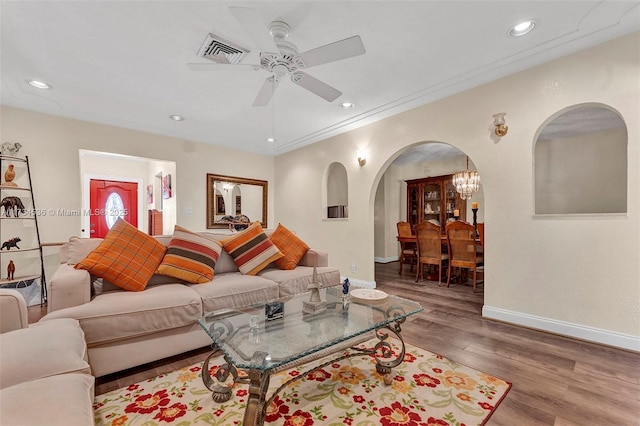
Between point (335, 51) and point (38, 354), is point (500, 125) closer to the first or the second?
point (335, 51)

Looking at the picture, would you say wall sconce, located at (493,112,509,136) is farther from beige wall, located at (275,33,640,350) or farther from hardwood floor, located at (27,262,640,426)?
hardwood floor, located at (27,262,640,426)

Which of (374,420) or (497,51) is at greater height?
(497,51)

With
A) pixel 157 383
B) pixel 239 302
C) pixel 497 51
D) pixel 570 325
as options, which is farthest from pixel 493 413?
pixel 497 51

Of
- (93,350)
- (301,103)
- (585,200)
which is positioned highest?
(301,103)

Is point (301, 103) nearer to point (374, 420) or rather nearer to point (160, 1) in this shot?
point (160, 1)

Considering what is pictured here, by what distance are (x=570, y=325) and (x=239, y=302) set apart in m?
2.86

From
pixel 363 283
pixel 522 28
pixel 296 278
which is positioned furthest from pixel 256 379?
pixel 363 283

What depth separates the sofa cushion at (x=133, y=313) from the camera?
167cm

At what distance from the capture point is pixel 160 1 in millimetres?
1896

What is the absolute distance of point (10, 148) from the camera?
342 centimetres

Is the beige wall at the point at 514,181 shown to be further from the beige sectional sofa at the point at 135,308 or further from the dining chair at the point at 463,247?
the beige sectional sofa at the point at 135,308

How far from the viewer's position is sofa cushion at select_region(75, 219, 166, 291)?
205 cm

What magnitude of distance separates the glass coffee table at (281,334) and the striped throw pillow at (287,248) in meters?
0.89

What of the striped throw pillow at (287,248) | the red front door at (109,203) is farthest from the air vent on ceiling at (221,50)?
the red front door at (109,203)
